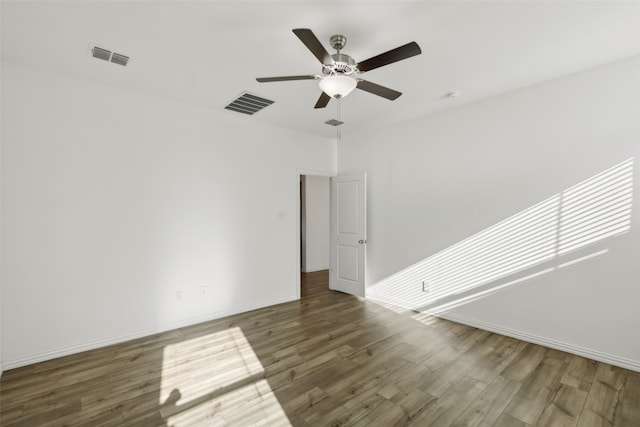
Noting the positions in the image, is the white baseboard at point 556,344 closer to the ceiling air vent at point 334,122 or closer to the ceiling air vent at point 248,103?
the ceiling air vent at point 334,122

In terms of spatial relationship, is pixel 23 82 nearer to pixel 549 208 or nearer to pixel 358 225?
pixel 358 225

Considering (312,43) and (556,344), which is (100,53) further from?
(556,344)

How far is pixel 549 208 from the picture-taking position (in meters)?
3.14

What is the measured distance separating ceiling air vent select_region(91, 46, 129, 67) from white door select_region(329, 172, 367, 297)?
3448 millimetres

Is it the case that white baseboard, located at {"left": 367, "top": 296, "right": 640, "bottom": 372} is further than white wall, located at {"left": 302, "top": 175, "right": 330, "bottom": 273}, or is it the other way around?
white wall, located at {"left": 302, "top": 175, "right": 330, "bottom": 273}

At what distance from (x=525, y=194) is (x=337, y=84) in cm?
256

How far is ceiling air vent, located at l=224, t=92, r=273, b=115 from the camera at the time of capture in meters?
3.54

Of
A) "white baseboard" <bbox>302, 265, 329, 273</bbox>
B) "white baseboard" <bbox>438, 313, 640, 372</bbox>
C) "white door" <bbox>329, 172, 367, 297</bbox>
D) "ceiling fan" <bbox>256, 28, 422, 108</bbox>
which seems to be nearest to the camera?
"ceiling fan" <bbox>256, 28, 422, 108</bbox>

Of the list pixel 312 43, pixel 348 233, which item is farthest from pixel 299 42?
pixel 348 233

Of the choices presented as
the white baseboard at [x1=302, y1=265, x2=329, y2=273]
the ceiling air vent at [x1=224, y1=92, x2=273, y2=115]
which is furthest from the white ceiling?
the white baseboard at [x1=302, y1=265, x2=329, y2=273]

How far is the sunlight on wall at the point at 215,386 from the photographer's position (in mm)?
2109

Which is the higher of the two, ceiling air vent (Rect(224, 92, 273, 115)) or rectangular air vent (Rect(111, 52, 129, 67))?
rectangular air vent (Rect(111, 52, 129, 67))

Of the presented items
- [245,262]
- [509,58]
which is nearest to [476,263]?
[509,58]

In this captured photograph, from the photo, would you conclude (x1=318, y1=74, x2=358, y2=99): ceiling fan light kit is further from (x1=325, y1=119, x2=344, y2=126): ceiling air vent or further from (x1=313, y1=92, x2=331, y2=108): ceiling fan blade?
(x1=325, y1=119, x2=344, y2=126): ceiling air vent
